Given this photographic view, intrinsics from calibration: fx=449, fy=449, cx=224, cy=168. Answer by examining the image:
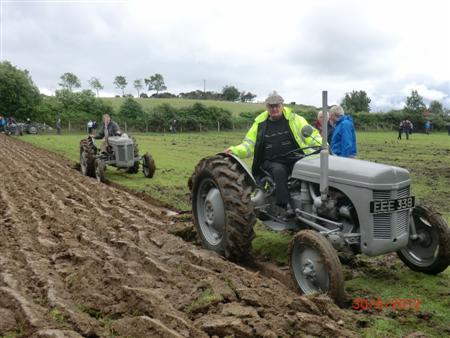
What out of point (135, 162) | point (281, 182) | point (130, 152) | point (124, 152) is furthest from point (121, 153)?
point (281, 182)

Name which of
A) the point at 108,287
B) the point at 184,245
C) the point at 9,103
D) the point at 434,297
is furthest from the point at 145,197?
the point at 9,103

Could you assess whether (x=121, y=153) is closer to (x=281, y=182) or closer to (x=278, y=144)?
(x=278, y=144)

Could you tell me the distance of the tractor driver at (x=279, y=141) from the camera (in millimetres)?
4957

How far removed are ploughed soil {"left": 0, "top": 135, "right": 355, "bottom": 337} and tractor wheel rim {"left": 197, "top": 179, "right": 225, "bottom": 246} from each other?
13.4 inches

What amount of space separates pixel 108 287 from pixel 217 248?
1450mm

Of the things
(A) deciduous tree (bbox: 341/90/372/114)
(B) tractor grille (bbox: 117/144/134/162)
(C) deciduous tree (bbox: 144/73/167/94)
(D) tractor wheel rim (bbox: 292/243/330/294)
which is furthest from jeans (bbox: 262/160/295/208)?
Result: (C) deciduous tree (bbox: 144/73/167/94)

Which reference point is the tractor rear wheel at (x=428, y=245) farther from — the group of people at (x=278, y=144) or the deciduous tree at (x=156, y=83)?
the deciduous tree at (x=156, y=83)

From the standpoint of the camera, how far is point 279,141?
16.7 ft

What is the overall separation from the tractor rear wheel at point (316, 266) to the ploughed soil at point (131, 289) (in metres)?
0.17

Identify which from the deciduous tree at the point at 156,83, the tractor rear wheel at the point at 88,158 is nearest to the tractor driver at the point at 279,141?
the tractor rear wheel at the point at 88,158

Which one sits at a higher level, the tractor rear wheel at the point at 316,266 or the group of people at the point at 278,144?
the group of people at the point at 278,144

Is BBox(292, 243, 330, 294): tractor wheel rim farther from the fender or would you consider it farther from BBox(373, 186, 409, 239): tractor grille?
the fender

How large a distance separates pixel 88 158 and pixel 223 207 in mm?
7548

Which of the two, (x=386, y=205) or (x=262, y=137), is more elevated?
(x=262, y=137)
